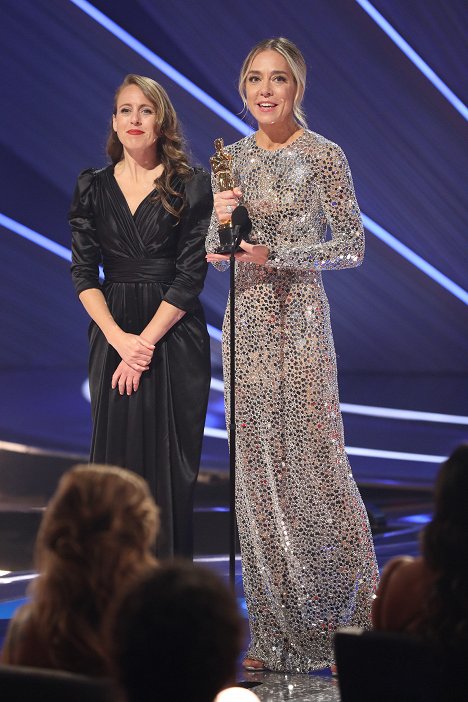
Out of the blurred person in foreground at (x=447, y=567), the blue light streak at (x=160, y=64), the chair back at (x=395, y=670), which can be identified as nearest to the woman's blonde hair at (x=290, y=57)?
the blurred person in foreground at (x=447, y=567)

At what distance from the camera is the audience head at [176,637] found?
1423 mm

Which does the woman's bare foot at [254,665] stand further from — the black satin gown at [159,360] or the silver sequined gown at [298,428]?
the black satin gown at [159,360]

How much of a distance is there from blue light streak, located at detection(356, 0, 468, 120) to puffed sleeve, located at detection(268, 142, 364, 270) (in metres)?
5.46

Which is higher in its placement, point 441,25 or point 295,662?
point 441,25

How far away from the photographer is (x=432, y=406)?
9.95m

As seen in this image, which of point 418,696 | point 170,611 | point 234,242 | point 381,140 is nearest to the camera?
point 170,611

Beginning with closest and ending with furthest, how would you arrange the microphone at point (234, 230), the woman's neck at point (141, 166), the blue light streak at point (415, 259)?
the microphone at point (234, 230), the woman's neck at point (141, 166), the blue light streak at point (415, 259)

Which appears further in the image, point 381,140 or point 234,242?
point 381,140

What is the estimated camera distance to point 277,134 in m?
3.67

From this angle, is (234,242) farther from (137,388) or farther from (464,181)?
(464,181)

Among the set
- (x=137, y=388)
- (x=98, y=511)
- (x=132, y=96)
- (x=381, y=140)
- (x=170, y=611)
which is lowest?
(x=170, y=611)

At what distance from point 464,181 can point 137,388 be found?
6956 mm

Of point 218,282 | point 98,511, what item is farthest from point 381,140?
point 98,511

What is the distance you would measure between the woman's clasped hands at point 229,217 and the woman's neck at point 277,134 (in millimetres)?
250
